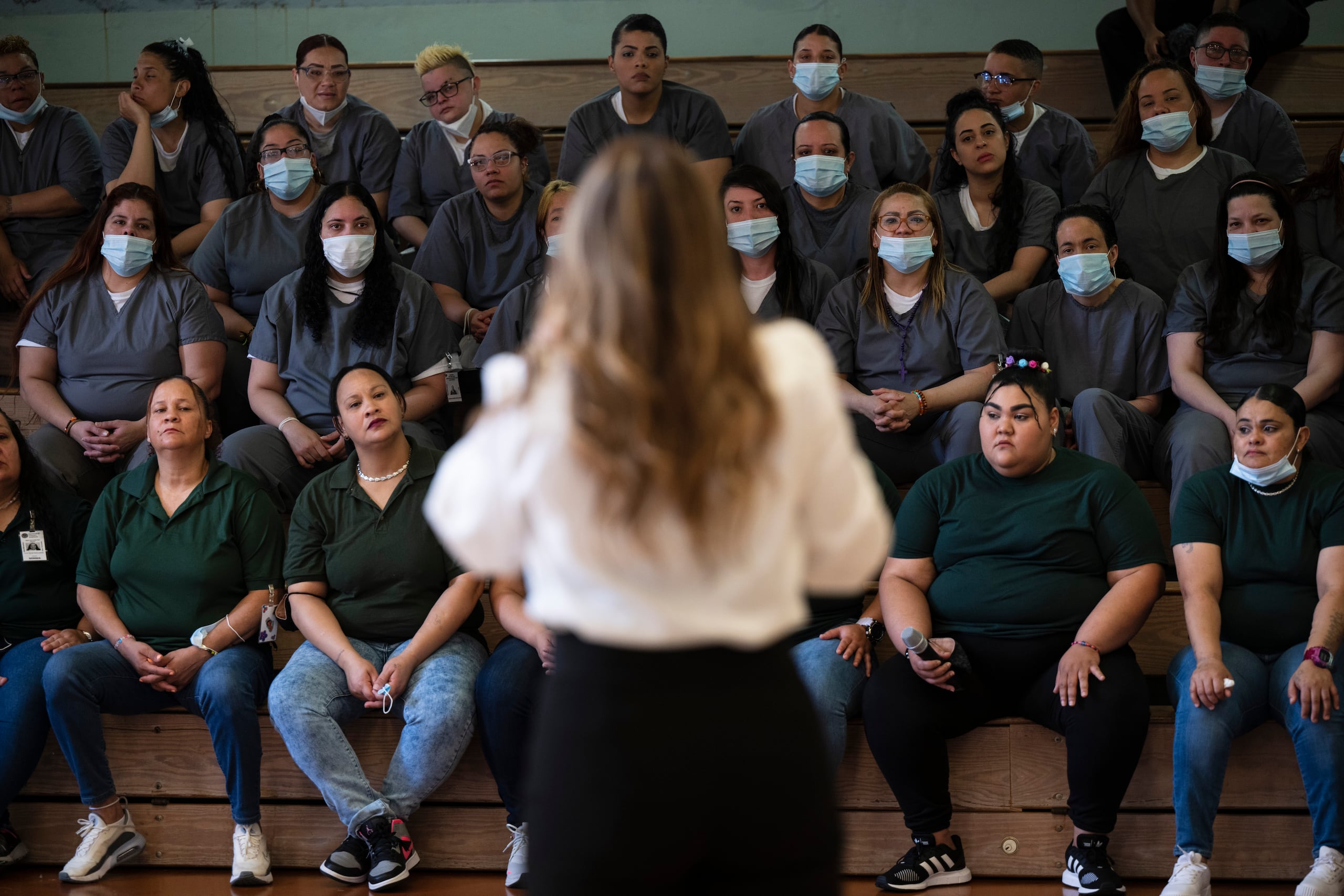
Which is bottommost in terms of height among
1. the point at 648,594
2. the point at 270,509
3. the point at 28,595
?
the point at 28,595

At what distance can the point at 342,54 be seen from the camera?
4906 mm

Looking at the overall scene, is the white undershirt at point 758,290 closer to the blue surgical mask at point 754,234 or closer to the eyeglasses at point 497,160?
the blue surgical mask at point 754,234

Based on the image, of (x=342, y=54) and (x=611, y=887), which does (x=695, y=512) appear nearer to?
(x=611, y=887)

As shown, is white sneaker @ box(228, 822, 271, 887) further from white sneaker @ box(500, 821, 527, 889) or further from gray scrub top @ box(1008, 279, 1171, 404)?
gray scrub top @ box(1008, 279, 1171, 404)

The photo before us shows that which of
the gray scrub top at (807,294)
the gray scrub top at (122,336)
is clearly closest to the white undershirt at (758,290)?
the gray scrub top at (807,294)

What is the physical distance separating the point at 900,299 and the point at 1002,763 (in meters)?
1.52

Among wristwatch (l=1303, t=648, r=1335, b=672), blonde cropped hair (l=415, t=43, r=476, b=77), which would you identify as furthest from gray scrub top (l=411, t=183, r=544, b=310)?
wristwatch (l=1303, t=648, r=1335, b=672)

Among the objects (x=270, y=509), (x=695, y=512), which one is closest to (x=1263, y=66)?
(x=270, y=509)

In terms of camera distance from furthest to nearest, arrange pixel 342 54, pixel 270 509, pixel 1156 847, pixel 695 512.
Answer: pixel 342 54 → pixel 270 509 → pixel 1156 847 → pixel 695 512

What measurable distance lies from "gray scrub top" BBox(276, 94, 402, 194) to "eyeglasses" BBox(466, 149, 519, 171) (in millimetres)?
681

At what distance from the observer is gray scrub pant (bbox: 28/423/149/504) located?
143 inches

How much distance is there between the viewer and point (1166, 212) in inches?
164

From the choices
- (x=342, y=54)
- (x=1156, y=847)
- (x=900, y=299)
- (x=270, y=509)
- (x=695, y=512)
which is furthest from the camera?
(x=342, y=54)

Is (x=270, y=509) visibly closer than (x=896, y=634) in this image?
No
